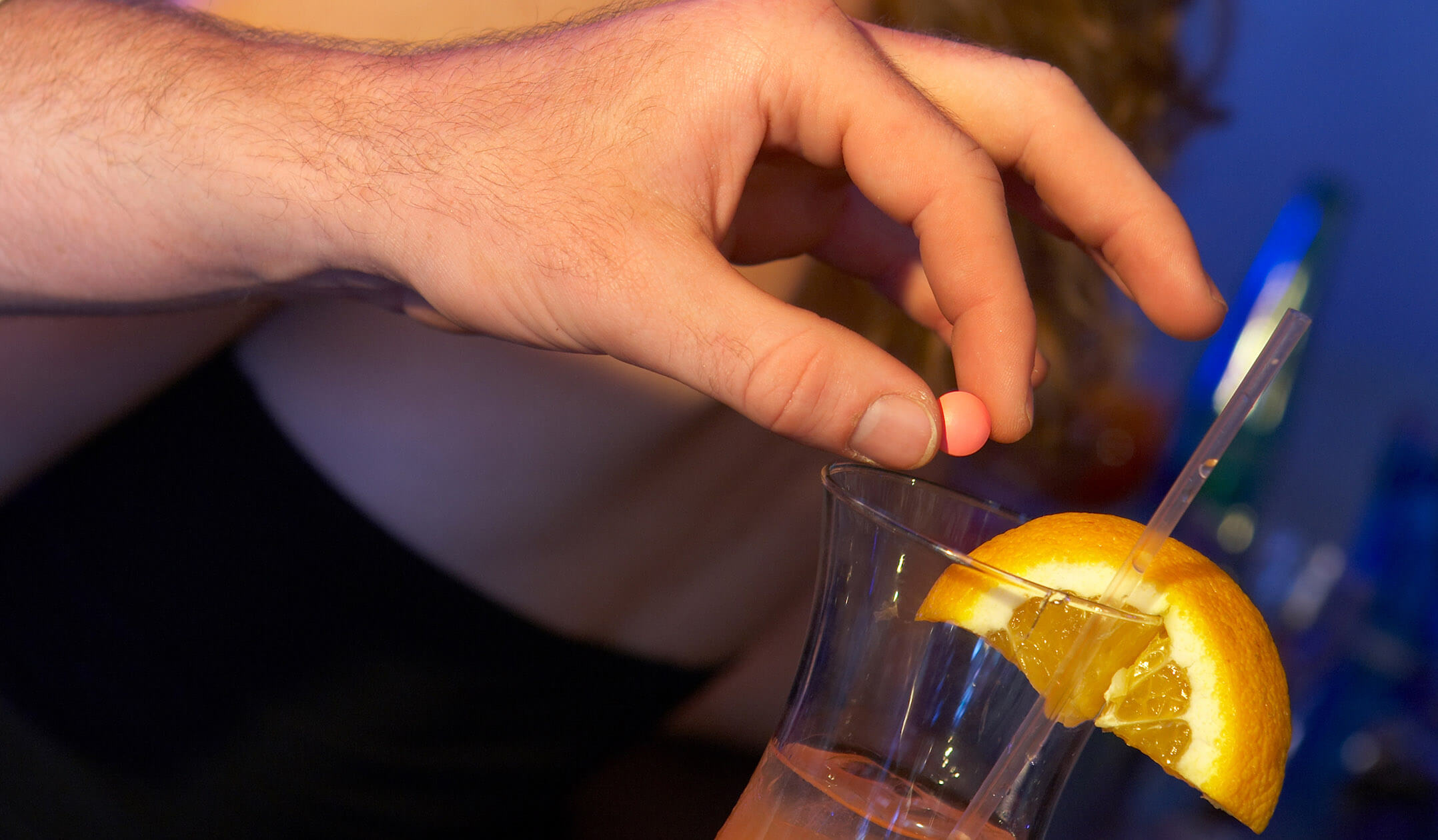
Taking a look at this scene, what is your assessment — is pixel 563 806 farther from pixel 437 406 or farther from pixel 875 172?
pixel 875 172

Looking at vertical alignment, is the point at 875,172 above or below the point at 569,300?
above

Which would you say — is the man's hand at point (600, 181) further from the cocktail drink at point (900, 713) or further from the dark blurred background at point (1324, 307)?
the dark blurred background at point (1324, 307)

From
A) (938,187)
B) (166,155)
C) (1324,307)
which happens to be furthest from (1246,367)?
(166,155)

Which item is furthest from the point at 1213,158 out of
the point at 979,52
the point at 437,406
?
the point at 437,406

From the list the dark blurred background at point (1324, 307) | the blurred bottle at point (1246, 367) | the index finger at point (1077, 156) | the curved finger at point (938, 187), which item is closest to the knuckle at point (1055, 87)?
the index finger at point (1077, 156)

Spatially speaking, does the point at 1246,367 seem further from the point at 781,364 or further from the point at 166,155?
the point at 166,155

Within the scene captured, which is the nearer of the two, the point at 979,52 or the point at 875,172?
the point at 875,172
